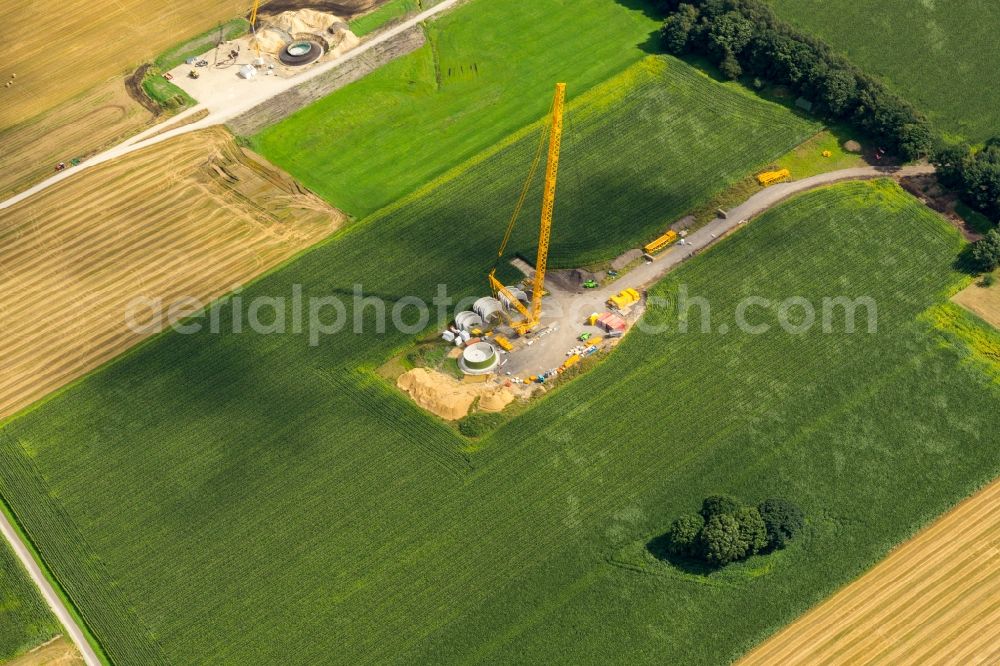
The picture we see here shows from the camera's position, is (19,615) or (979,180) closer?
(19,615)

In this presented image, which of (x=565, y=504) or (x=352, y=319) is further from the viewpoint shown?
(x=352, y=319)

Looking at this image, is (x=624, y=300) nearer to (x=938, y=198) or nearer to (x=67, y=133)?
(x=938, y=198)

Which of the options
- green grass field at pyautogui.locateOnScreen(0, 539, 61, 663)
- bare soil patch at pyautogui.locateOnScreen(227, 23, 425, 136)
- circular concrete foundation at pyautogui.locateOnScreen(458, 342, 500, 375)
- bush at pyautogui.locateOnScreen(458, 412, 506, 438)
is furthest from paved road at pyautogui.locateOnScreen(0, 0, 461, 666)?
bush at pyautogui.locateOnScreen(458, 412, 506, 438)

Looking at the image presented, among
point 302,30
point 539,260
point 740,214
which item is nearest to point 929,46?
point 740,214

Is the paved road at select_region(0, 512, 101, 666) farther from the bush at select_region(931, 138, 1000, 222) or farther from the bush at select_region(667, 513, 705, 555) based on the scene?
the bush at select_region(931, 138, 1000, 222)

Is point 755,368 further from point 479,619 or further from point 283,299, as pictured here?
point 283,299

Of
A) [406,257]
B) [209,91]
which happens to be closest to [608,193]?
[406,257]
